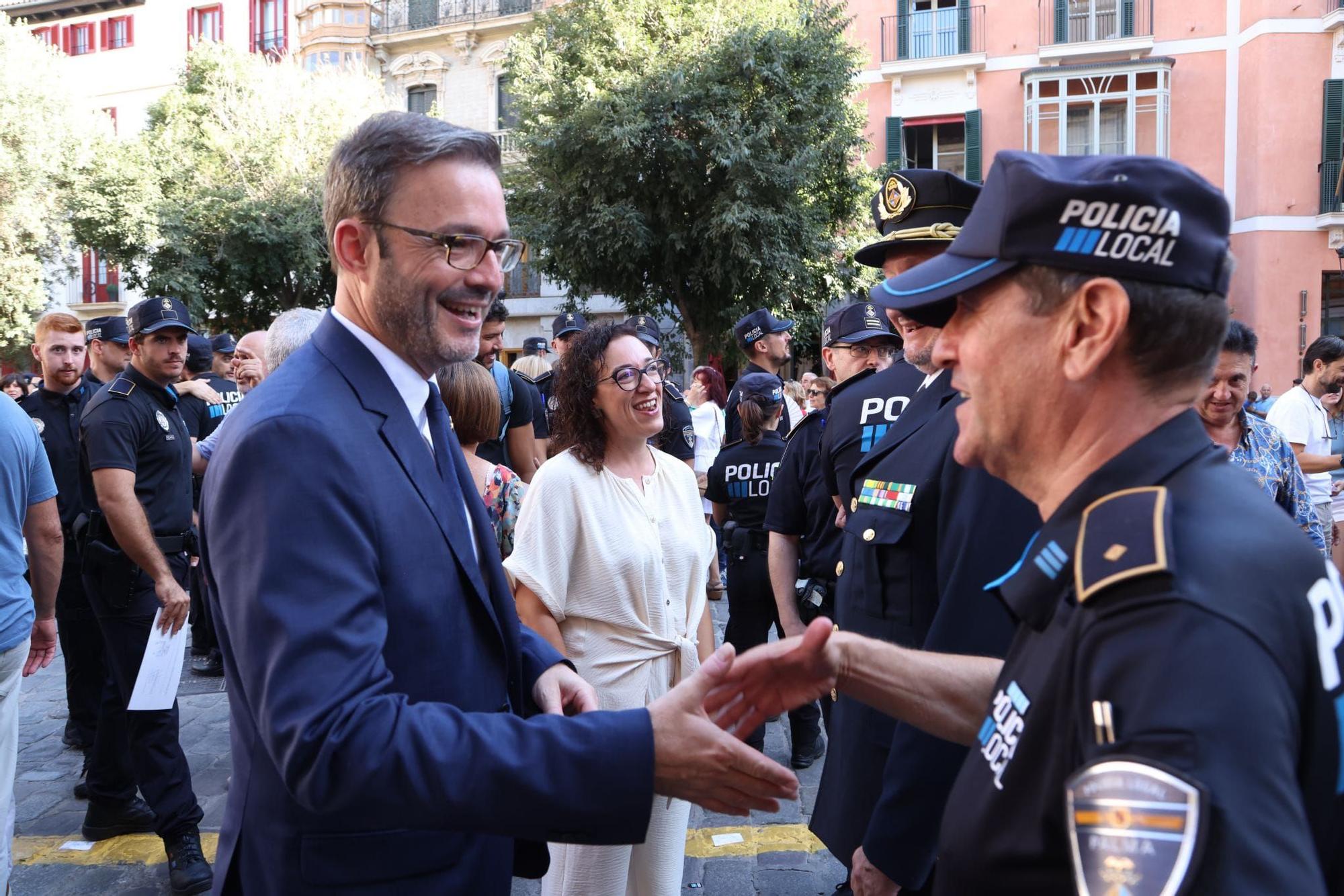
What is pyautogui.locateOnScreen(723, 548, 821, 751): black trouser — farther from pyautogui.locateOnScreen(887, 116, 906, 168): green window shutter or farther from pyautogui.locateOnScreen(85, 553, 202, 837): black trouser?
pyautogui.locateOnScreen(887, 116, 906, 168): green window shutter

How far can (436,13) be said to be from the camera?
30812 millimetres

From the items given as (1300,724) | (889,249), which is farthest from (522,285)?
(1300,724)

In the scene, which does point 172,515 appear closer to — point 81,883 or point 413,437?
point 81,883

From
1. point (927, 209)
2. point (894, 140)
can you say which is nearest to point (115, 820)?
point (927, 209)

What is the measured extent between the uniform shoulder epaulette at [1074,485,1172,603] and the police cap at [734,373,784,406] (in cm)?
493

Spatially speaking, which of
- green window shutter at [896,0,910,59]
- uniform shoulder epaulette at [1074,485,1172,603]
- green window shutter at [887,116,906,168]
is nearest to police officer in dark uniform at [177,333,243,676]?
uniform shoulder epaulette at [1074,485,1172,603]

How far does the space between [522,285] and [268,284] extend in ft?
22.7

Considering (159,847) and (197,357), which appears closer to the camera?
(159,847)

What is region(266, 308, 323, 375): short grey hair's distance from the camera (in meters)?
4.45

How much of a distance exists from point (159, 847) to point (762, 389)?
12.8ft

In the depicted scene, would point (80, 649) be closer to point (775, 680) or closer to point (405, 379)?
point (405, 379)

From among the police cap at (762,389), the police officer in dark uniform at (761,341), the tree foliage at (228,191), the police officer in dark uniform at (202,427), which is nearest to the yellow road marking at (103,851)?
the police officer in dark uniform at (202,427)

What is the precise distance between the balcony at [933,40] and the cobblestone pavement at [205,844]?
21.8 m

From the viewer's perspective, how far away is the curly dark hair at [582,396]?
3.62 m
